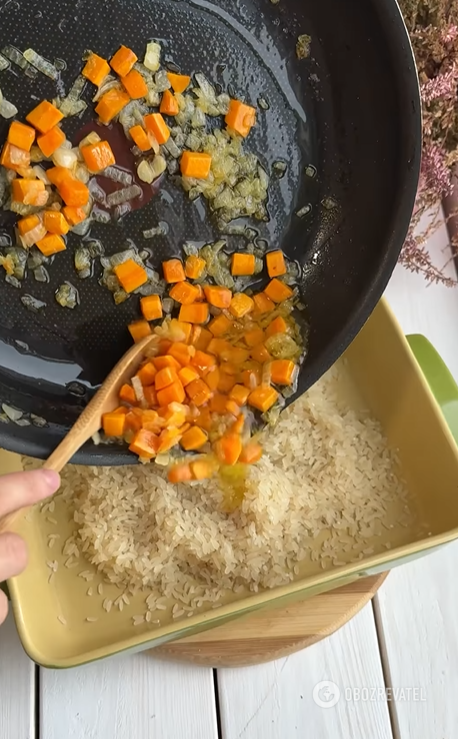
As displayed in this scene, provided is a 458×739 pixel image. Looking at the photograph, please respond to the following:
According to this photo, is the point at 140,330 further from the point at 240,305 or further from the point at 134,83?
the point at 134,83

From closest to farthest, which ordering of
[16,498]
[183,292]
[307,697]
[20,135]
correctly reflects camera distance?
1. [16,498]
2. [20,135]
3. [183,292]
4. [307,697]

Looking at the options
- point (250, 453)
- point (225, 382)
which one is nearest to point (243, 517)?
point (250, 453)

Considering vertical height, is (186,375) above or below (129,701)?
above

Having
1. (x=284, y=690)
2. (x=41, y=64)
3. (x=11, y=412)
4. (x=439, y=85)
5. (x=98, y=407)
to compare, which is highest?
(x=439, y=85)

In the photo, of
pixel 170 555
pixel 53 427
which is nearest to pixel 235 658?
pixel 170 555

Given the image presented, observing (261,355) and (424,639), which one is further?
(424,639)

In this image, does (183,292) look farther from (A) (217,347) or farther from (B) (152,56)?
(B) (152,56)

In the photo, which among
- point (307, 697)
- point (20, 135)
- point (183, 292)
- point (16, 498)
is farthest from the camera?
point (307, 697)
